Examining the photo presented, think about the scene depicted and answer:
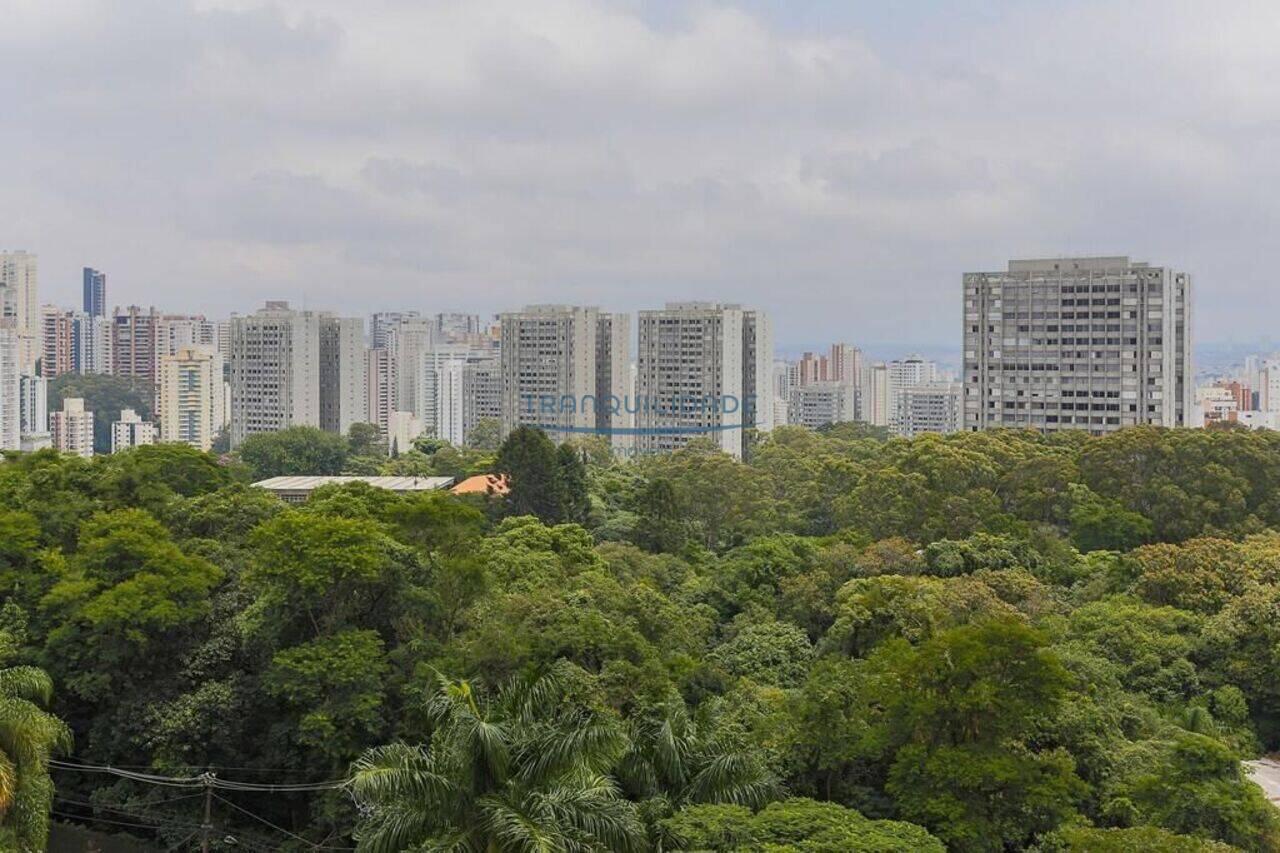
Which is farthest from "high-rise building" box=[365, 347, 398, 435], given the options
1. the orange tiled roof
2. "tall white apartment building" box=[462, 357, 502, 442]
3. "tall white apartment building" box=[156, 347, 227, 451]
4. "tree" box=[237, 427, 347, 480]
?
the orange tiled roof

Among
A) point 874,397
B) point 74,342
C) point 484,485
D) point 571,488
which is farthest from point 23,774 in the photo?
point 874,397

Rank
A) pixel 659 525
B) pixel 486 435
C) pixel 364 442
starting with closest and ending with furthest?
pixel 659 525 → pixel 364 442 → pixel 486 435

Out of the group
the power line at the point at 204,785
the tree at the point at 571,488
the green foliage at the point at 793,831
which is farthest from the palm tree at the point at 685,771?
the tree at the point at 571,488

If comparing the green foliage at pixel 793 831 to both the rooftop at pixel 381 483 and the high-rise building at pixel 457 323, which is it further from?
the high-rise building at pixel 457 323

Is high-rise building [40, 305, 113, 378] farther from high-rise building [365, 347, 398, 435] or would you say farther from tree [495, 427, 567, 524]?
tree [495, 427, 567, 524]

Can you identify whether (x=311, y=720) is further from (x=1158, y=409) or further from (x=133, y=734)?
(x=1158, y=409)

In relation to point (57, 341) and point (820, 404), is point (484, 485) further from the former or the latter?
point (57, 341)
